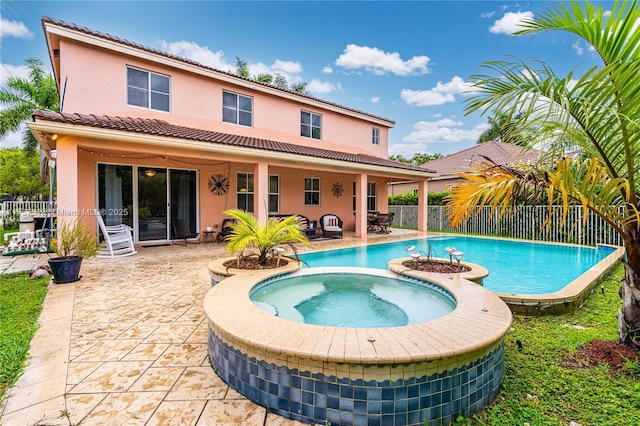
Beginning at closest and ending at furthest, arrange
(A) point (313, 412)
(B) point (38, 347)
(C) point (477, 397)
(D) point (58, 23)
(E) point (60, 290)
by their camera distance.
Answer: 1. (A) point (313, 412)
2. (C) point (477, 397)
3. (B) point (38, 347)
4. (E) point (60, 290)
5. (D) point (58, 23)

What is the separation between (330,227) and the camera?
13.4 m

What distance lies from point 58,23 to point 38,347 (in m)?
9.12

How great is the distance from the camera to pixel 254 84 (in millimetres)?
12289

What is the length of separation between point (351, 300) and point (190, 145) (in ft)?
20.6

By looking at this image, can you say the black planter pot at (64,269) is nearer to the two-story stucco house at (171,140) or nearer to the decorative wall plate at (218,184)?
the two-story stucco house at (171,140)

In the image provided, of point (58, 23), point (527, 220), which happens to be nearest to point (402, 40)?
point (527, 220)

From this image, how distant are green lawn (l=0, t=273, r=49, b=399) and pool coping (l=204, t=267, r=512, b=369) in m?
1.89

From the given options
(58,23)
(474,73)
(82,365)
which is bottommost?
(82,365)

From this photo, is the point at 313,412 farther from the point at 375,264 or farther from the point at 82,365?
the point at 375,264

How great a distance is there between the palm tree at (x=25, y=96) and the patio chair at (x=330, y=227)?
19288mm

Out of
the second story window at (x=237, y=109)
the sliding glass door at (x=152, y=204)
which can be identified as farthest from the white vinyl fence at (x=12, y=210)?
the second story window at (x=237, y=109)

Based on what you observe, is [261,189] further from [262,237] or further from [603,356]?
[603,356]

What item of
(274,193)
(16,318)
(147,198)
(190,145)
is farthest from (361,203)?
(16,318)

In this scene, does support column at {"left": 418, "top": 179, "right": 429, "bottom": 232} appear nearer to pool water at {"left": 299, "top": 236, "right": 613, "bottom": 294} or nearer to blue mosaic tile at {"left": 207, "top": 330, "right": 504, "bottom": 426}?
pool water at {"left": 299, "top": 236, "right": 613, "bottom": 294}
